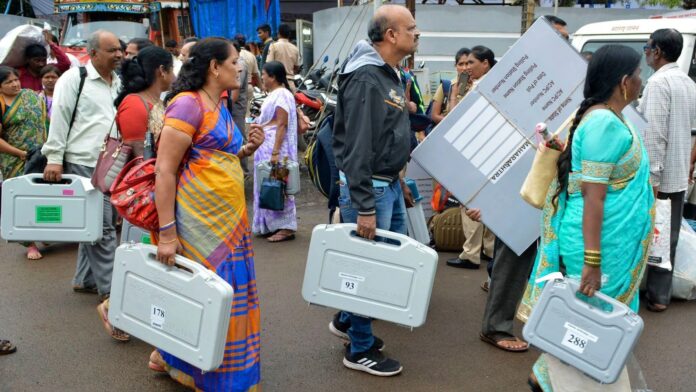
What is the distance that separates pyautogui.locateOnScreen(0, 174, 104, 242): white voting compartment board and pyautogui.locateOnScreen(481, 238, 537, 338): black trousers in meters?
2.35

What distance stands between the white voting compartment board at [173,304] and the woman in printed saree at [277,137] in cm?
327

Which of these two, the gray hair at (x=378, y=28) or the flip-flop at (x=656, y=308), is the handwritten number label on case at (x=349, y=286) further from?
the flip-flop at (x=656, y=308)

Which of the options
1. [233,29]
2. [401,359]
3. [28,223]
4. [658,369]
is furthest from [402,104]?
[233,29]

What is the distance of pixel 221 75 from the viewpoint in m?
3.15

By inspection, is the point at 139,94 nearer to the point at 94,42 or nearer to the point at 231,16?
the point at 94,42

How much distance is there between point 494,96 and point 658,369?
1761 millimetres

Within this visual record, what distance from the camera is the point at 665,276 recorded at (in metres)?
4.75

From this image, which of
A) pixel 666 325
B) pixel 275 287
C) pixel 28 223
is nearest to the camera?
pixel 28 223

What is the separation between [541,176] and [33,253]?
4.66m

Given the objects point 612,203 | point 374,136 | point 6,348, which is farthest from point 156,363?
point 612,203

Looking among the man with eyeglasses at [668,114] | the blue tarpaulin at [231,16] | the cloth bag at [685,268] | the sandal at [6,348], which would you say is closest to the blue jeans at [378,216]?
the man with eyeglasses at [668,114]

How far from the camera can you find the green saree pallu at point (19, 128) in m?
5.88

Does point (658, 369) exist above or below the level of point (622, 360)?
below

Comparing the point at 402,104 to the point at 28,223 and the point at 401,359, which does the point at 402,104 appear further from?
the point at 28,223
